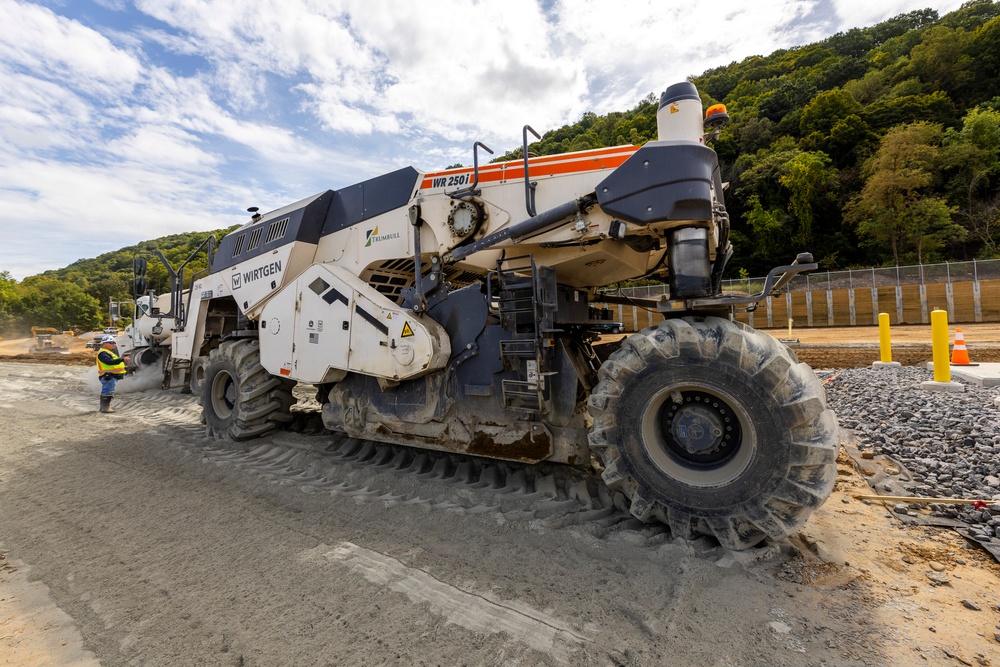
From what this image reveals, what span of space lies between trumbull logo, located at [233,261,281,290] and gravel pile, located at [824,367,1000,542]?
6601mm

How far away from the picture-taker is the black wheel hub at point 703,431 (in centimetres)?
308

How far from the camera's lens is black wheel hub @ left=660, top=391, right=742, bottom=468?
308 centimetres

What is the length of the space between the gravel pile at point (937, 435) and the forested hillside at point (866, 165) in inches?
949

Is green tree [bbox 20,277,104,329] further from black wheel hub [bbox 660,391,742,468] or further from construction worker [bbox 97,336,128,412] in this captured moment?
black wheel hub [bbox 660,391,742,468]

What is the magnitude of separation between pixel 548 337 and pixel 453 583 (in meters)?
1.91

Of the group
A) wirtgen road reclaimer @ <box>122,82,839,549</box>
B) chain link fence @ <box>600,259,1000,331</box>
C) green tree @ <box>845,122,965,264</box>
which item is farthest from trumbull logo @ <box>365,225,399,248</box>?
green tree @ <box>845,122,965,264</box>

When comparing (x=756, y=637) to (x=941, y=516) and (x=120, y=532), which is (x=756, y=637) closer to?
(x=941, y=516)

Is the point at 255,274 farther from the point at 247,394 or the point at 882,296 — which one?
the point at 882,296

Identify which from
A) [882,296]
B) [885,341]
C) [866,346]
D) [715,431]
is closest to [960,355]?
[885,341]

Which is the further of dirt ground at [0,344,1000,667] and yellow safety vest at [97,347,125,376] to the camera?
yellow safety vest at [97,347,125,376]

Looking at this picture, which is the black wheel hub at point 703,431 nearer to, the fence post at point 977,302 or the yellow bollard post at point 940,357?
the yellow bollard post at point 940,357

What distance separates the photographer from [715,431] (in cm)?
307

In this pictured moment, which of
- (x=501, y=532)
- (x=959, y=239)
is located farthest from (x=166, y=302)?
(x=959, y=239)

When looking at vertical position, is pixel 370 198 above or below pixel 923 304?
above
